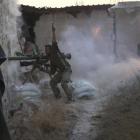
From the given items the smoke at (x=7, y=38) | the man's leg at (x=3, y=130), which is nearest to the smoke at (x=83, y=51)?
the smoke at (x=7, y=38)

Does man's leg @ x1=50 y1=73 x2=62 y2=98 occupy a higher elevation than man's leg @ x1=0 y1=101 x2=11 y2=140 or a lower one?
lower

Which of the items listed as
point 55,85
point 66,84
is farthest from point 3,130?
point 55,85

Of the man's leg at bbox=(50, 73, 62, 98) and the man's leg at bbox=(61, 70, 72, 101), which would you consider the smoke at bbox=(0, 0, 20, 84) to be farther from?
the man's leg at bbox=(61, 70, 72, 101)

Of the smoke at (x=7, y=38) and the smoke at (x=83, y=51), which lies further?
the smoke at (x=83, y=51)

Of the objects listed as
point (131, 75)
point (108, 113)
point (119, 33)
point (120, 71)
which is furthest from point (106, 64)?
point (108, 113)

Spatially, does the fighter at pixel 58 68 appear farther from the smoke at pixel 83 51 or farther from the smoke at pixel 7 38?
the smoke at pixel 83 51

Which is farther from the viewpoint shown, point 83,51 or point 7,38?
point 83,51

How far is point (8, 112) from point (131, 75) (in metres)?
6.27

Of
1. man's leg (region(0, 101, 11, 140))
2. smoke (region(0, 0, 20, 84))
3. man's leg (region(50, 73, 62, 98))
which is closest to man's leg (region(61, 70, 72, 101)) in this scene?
man's leg (region(50, 73, 62, 98))

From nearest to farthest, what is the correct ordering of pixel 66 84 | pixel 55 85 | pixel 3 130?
1. pixel 3 130
2. pixel 66 84
3. pixel 55 85

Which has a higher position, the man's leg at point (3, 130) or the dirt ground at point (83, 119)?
the man's leg at point (3, 130)

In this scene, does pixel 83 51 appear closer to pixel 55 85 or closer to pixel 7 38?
pixel 55 85

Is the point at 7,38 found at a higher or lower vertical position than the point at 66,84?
higher

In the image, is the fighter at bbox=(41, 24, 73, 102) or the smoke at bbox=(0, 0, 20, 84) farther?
the fighter at bbox=(41, 24, 73, 102)
